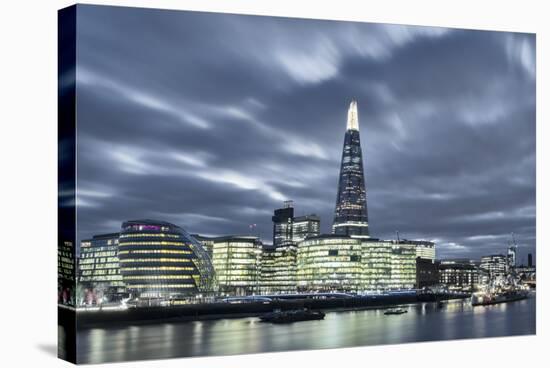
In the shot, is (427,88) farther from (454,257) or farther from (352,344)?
(454,257)

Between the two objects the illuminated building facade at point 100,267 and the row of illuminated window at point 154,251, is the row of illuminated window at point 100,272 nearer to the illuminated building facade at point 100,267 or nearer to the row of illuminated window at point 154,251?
the illuminated building facade at point 100,267

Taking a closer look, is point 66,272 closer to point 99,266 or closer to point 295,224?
point 99,266

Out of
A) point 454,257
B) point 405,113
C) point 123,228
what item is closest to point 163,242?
point 123,228

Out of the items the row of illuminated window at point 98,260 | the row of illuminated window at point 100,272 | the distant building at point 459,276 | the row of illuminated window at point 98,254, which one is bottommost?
the distant building at point 459,276

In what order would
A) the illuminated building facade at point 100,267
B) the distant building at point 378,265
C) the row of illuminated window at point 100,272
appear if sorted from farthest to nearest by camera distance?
the distant building at point 378,265
the row of illuminated window at point 100,272
the illuminated building facade at point 100,267

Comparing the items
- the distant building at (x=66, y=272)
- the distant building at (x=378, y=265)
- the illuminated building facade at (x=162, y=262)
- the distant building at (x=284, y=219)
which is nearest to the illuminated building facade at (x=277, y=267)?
the distant building at (x=284, y=219)

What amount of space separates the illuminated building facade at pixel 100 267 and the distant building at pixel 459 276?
1771 cm

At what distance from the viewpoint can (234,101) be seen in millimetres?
28031

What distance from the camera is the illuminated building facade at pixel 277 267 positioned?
61.4 meters

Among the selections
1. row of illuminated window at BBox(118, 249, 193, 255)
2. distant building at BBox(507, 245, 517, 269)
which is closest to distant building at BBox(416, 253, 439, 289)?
distant building at BBox(507, 245, 517, 269)

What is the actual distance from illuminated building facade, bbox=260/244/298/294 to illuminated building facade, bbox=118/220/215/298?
6.62 m

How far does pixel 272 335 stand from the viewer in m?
30.1

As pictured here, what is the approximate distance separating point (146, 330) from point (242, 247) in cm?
2355

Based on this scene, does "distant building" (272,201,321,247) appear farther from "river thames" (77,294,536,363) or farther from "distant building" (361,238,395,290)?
"distant building" (361,238,395,290)
